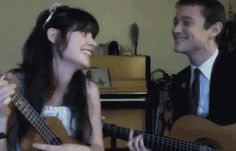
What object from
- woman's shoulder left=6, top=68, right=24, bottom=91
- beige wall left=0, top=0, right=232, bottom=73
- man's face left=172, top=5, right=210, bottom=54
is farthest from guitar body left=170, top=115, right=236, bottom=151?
beige wall left=0, top=0, right=232, bottom=73

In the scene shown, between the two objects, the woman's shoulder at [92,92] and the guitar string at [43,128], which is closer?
the guitar string at [43,128]

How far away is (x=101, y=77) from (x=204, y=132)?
2.42 metres

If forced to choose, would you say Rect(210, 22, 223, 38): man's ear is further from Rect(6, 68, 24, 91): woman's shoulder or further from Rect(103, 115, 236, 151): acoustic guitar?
Rect(6, 68, 24, 91): woman's shoulder

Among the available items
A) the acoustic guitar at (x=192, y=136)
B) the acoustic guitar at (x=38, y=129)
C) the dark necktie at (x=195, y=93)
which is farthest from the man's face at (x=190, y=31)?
the acoustic guitar at (x=38, y=129)

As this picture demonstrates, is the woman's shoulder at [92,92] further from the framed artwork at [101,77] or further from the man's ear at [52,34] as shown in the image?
the framed artwork at [101,77]

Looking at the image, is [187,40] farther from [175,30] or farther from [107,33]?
[107,33]

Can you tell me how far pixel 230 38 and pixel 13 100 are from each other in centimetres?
348

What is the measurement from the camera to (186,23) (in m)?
2.43

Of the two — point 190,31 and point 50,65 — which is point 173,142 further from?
point 50,65

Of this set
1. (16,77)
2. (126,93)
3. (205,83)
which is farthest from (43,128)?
(126,93)

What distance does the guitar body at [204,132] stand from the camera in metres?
2.19

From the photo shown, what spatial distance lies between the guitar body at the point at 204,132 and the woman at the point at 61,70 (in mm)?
518

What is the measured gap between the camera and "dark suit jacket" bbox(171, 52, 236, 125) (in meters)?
2.29

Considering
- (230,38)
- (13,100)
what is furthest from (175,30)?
(230,38)
